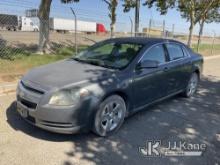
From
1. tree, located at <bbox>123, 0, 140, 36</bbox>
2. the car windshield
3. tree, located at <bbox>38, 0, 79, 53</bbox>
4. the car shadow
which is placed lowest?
the car shadow

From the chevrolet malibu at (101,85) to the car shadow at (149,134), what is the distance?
0.82ft

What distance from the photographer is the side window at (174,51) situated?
210 inches

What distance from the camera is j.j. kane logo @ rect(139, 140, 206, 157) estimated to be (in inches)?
141

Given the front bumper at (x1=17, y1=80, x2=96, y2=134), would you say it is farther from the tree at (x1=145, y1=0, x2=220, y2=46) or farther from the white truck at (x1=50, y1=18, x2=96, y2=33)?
the tree at (x1=145, y1=0, x2=220, y2=46)

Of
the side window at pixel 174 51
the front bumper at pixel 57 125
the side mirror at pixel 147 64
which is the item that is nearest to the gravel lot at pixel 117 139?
the front bumper at pixel 57 125

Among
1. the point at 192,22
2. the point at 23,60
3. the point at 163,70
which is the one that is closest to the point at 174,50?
the point at 163,70

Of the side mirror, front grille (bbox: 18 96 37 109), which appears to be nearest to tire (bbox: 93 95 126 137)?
the side mirror

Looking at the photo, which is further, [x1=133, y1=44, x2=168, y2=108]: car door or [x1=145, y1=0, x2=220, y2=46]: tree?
[x1=145, y1=0, x2=220, y2=46]: tree

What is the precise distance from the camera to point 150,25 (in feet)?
49.2

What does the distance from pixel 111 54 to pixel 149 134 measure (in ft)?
5.35

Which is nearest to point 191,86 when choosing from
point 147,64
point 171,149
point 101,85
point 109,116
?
point 147,64

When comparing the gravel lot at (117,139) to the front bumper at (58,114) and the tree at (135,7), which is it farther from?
the tree at (135,7)

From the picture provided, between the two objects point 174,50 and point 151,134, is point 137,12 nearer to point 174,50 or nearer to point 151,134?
point 174,50

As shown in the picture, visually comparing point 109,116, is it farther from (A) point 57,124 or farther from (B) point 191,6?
(B) point 191,6
